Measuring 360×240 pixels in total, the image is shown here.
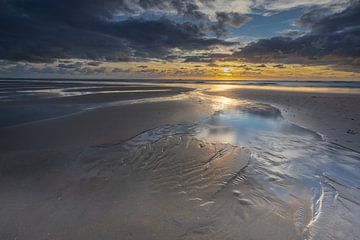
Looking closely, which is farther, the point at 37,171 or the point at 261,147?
the point at 261,147

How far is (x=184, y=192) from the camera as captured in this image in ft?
15.1

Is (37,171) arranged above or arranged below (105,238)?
below

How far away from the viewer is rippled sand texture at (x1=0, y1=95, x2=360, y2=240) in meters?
3.46

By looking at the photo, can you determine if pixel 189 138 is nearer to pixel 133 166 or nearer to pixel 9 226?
pixel 133 166

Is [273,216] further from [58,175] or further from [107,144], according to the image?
[107,144]

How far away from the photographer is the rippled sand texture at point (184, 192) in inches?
136

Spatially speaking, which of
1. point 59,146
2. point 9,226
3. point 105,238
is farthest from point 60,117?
point 105,238

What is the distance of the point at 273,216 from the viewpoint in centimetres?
386

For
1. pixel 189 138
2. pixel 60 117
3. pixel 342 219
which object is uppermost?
pixel 342 219

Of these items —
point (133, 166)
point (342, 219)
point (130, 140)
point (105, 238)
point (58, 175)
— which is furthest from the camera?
point (130, 140)

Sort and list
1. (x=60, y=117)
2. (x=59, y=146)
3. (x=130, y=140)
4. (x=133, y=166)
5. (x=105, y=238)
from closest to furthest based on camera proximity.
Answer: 1. (x=105, y=238)
2. (x=133, y=166)
3. (x=59, y=146)
4. (x=130, y=140)
5. (x=60, y=117)

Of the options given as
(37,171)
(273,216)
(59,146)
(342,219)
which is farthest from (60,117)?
(342,219)

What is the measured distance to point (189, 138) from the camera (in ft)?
27.5

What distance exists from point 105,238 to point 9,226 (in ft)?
4.73
